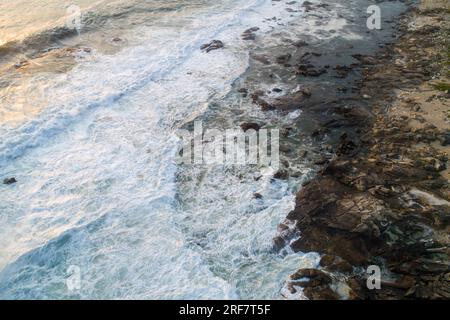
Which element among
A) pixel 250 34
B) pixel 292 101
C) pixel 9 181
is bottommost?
pixel 292 101

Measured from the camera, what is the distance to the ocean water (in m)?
6.91

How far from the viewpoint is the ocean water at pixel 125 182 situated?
6906mm

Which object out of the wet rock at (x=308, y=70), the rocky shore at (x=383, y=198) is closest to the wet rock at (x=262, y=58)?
the wet rock at (x=308, y=70)

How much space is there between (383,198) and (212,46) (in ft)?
32.8

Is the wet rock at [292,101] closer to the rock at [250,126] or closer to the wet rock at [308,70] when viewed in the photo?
the rock at [250,126]

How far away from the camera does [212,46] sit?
1570cm

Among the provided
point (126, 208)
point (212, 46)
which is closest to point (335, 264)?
point (126, 208)

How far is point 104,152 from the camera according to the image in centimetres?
984

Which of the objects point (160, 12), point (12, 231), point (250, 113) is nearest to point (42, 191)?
point (12, 231)

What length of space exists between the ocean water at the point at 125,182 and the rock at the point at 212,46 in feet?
0.94

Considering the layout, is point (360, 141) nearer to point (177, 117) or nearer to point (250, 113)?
point (250, 113)

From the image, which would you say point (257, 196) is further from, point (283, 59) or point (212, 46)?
point (212, 46)

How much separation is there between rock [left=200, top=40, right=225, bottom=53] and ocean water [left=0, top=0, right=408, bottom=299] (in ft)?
0.94
